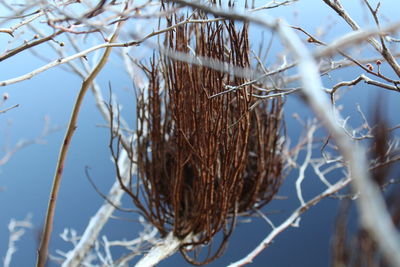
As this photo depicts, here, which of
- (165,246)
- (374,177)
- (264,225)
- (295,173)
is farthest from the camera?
(295,173)

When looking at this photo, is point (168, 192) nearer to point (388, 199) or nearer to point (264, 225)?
point (388, 199)

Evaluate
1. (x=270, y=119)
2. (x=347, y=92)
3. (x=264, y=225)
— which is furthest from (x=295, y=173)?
(x=270, y=119)

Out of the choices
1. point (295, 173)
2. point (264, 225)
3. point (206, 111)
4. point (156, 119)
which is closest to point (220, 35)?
point (206, 111)

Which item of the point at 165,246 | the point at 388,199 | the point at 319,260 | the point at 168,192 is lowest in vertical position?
the point at 319,260

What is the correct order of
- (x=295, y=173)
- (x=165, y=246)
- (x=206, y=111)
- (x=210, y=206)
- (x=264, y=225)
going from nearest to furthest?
1. (x=206, y=111)
2. (x=210, y=206)
3. (x=165, y=246)
4. (x=264, y=225)
5. (x=295, y=173)

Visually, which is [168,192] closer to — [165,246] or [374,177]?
[165,246]

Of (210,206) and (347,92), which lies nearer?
(210,206)

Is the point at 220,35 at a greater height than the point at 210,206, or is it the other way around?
the point at 220,35
